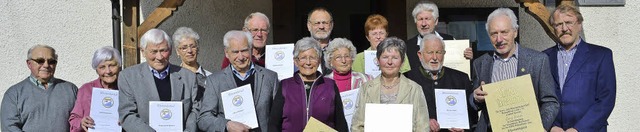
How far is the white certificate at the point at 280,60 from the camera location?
6453mm

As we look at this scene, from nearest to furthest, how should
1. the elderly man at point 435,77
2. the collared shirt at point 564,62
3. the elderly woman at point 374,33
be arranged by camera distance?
1. the collared shirt at point 564,62
2. the elderly man at point 435,77
3. the elderly woman at point 374,33

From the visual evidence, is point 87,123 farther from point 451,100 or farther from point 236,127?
point 451,100

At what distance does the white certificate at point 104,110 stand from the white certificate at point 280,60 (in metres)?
1.18

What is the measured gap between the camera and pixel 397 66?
5.48 m

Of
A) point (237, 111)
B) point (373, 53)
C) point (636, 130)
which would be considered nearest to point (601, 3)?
Result: point (636, 130)

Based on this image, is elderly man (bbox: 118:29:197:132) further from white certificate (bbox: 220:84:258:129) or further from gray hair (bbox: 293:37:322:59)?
gray hair (bbox: 293:37:322:59)

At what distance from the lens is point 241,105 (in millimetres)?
5691

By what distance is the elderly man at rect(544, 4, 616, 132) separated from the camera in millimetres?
5617

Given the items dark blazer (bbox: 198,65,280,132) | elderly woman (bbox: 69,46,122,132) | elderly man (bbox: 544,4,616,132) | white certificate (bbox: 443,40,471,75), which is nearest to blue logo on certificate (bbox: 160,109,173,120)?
dark blazer (bbox: 198,65,280,132)

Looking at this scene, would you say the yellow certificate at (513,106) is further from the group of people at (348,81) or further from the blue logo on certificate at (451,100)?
the blue logo on certificate at (451,100)

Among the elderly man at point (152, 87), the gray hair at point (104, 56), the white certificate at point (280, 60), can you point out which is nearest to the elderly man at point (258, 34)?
the white certificate at point (280, 60)

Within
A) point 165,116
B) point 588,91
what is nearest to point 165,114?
point 165,116

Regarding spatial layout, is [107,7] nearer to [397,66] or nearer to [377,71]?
[377,71]

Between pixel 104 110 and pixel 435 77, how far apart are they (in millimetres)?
2304
